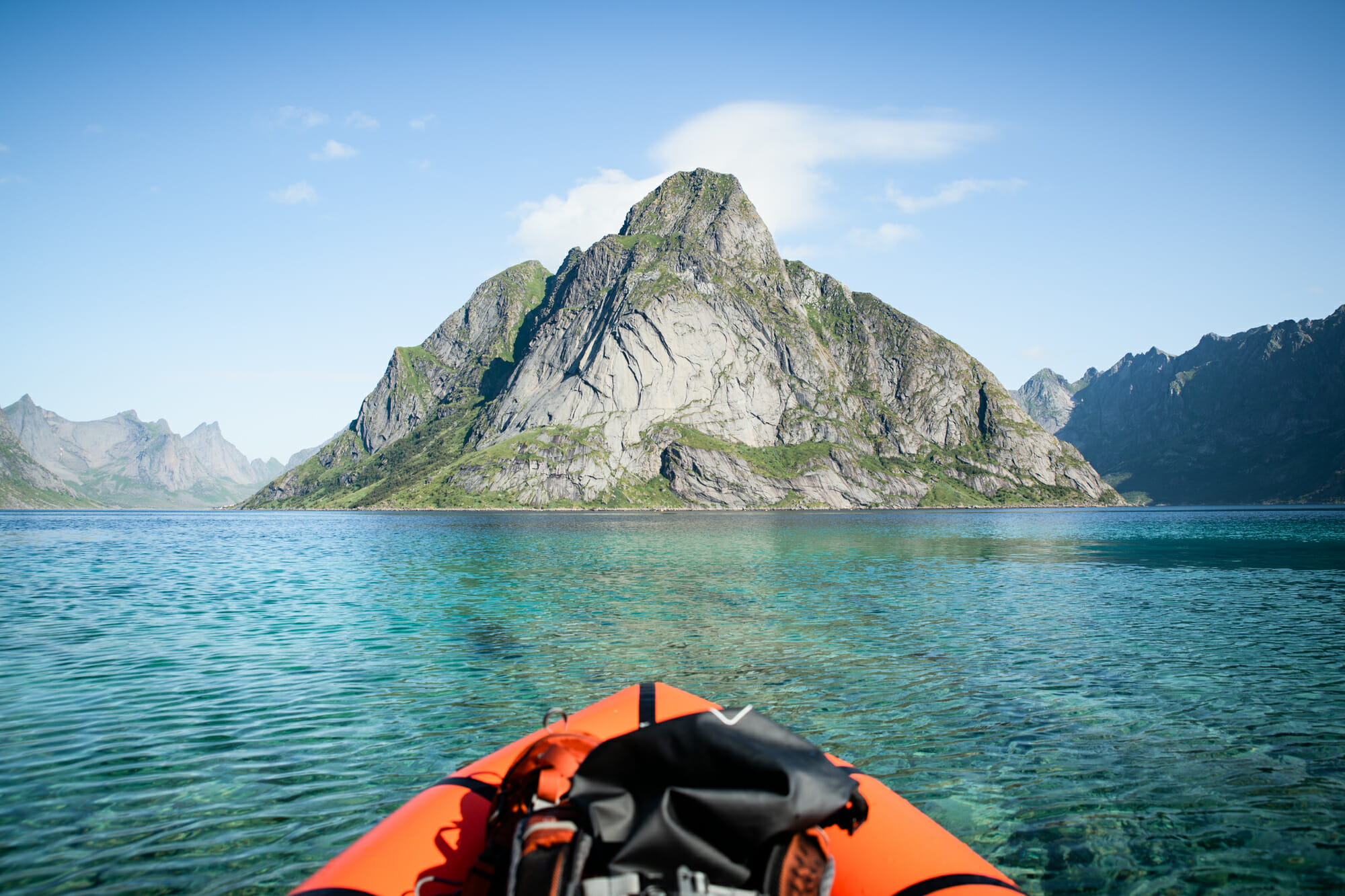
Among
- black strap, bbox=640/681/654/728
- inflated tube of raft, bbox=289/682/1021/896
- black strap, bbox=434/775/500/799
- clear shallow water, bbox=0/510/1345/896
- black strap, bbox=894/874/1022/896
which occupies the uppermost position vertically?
black strap, bbox=640/681/654/728

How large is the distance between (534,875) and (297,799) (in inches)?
235

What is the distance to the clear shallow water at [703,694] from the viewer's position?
6695mm

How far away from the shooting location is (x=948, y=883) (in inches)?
159

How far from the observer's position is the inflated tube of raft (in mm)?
3977

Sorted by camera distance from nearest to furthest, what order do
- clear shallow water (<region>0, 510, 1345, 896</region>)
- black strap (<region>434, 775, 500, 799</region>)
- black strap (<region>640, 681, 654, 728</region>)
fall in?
1. black strap (<region>434, 775, 500, 799</region>)
2. black strap (<region>640, 681, 654, 728</region>)
3. clear shallow water (<region>0, 510, 1345, 896</region>)

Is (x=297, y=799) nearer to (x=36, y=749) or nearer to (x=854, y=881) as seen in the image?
(x=36, y=749)

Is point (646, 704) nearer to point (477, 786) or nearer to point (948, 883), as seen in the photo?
point (477, 786)

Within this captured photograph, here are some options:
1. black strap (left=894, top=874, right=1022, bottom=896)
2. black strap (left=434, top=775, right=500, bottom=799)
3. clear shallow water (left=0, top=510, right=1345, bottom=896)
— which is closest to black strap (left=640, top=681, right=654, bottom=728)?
black strap (left=434, top=775, right=500, bottom=799)

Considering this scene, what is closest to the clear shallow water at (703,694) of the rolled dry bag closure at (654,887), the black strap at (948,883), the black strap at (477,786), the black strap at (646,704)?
the black strap at (477,786)

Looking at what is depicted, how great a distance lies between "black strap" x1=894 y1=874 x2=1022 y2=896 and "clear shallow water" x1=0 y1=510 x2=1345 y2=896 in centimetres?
266

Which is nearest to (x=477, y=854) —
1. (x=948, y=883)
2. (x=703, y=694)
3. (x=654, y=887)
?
(x=654, y=887)

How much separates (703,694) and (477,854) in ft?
26.6

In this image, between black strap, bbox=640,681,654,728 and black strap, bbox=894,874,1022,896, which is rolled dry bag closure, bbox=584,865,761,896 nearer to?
black strap, bbox=894,874,1022,896

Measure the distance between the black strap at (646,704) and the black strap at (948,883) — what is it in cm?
216
